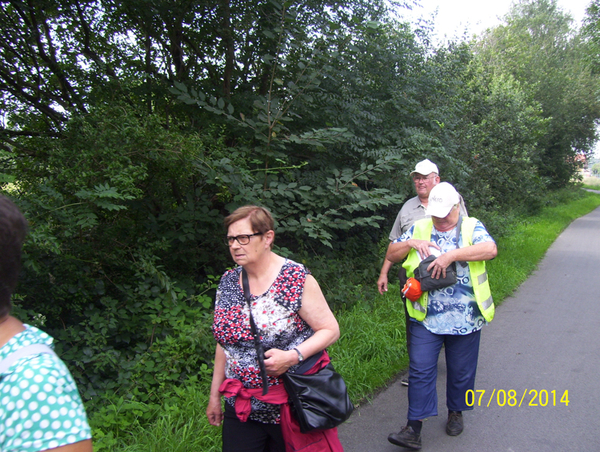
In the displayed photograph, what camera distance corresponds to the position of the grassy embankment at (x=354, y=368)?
3.23 meters

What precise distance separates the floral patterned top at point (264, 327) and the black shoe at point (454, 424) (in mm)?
1905

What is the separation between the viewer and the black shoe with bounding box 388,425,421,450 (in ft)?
10.9

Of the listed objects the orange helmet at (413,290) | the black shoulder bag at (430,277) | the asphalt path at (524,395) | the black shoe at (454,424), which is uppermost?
the black shoulder bag at (430,277)

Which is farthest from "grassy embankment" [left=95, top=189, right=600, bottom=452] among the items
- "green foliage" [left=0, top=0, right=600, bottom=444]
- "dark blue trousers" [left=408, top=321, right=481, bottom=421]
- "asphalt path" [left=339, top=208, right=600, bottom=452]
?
"dark blue trousers" [left=408, top=321, right=481, bottom=421]

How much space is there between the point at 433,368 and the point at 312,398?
1.48 meters

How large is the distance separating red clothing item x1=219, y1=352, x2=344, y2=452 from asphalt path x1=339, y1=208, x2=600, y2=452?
138cm

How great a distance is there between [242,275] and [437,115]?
5995mm

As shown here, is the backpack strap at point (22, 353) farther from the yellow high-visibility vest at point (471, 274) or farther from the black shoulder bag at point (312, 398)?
the yellow high-visibility vest at point (471, 274)

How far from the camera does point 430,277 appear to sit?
10.6ft
